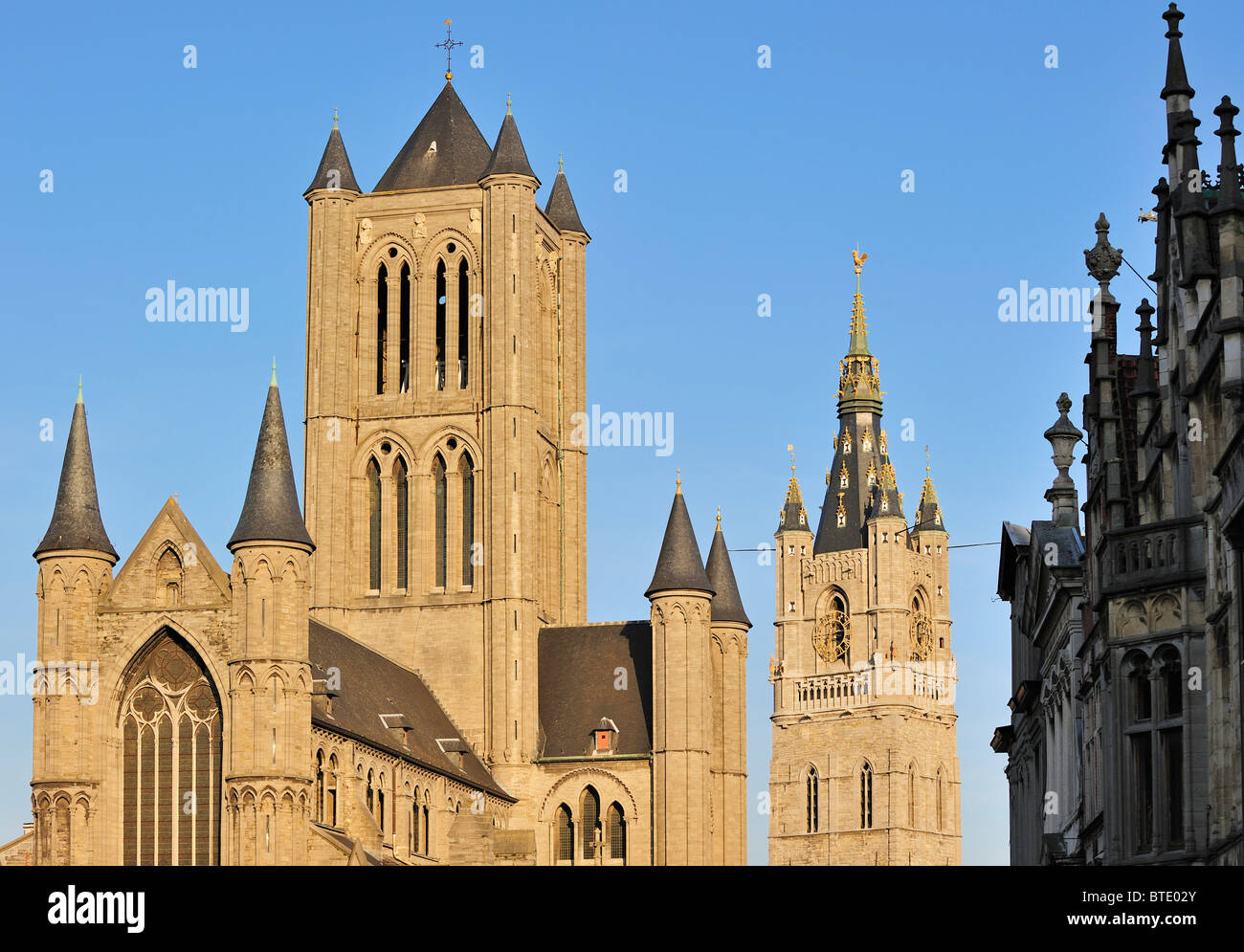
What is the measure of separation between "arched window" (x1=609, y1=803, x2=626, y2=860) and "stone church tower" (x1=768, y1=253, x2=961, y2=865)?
51.4 m

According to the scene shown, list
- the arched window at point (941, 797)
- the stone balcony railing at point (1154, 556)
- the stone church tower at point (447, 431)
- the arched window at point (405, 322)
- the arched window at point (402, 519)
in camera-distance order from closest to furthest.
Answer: the stone balcony railing at point (1154, 556)
the stone church tower at point (447, 431)
the arched window at point (402, 519)
the arched window at point (405, 322)
the arched window at point (941, 797)

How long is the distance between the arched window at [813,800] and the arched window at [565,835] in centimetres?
5597

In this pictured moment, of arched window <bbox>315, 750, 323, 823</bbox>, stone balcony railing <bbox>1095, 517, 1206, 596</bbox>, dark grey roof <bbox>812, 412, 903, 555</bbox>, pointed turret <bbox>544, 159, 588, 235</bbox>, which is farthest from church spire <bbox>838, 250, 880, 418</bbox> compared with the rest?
stone balcony railing <bbox>1095, 517, 1206, 596</bbox>

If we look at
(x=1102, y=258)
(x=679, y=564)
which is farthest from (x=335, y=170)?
(x=1102, y=258)

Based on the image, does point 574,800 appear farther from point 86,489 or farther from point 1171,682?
point 1171,682

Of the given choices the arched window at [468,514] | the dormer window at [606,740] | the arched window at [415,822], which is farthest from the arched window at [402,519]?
the arched window at [415,822]

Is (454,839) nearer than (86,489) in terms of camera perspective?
No

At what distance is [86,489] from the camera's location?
59.4 m

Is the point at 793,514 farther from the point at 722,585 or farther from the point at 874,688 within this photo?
the point at 722,585

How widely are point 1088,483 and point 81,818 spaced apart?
29.8m

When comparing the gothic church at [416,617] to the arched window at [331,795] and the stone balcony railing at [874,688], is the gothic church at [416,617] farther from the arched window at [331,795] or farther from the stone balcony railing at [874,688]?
the stone balcony railing at [874,688]

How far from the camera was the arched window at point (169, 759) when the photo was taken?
A: 57.8m

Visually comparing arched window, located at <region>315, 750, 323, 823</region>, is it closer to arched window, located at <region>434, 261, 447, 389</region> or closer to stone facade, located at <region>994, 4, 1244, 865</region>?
arched window, located at <region>434, 261, 447, 389</region>
